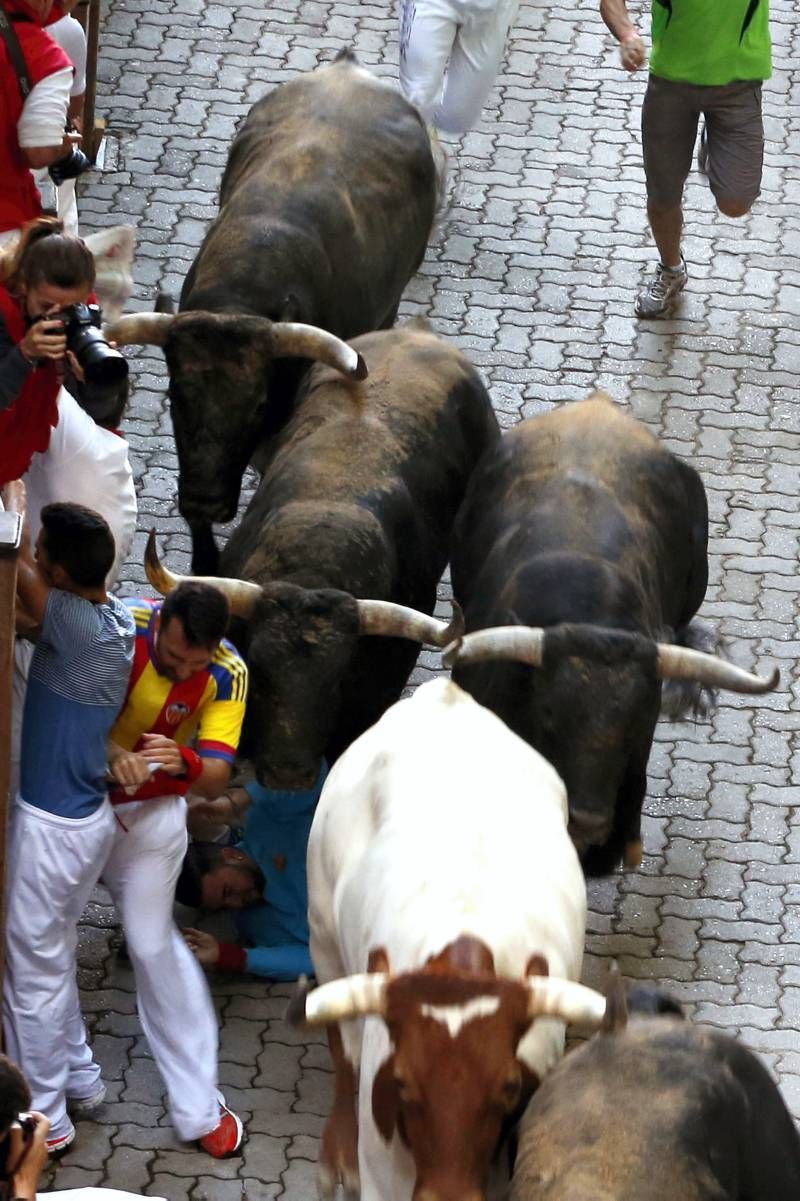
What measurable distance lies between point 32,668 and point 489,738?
1.47 meters

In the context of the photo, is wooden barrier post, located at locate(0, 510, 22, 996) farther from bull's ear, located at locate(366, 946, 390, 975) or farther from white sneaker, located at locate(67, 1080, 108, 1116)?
bull's ear, located at locate(366, 946, 390, 975)

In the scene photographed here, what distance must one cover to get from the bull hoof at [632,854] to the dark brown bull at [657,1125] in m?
2.53

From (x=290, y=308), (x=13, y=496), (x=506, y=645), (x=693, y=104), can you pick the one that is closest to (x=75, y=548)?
(x=13, y=496)

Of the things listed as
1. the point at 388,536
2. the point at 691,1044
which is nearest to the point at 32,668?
the point at 388,536

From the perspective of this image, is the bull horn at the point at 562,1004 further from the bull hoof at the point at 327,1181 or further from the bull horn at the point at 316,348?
→ the bull horn at the point at 316,348

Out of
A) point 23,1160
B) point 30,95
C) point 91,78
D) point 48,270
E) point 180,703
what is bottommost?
point 91,78

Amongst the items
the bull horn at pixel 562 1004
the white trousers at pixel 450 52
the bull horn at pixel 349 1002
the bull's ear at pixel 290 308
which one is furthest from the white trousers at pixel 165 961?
the white trousers at pixel 450 52

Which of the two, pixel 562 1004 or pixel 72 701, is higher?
pixel 562 1004

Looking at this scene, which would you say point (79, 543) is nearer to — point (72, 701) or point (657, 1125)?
point (72, 701)

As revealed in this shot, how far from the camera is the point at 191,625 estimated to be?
6.42m

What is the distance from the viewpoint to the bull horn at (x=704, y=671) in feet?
23.6

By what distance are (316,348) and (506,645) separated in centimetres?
205

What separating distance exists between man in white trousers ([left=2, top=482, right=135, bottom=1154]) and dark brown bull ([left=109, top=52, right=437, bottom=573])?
2.17 meters

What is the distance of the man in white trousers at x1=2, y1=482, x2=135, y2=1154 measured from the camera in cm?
631
